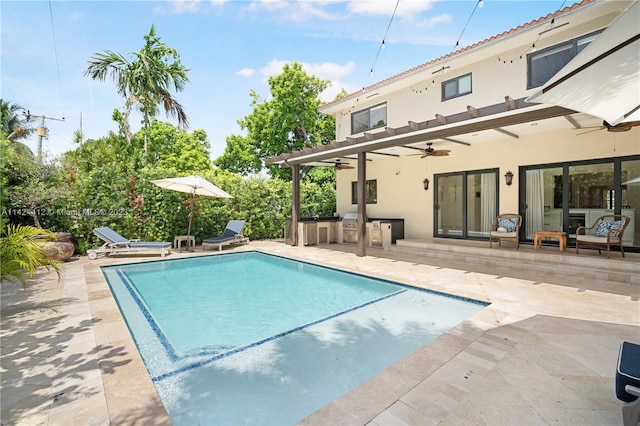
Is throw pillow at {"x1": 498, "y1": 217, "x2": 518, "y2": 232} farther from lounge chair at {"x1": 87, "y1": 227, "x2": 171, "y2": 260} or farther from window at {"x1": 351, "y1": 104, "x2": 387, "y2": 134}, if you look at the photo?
lounge chair at {"x1": 87, "y1": 227, "x2": 171, "y2": 260}

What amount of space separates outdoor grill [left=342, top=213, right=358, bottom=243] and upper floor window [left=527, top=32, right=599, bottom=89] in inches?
282

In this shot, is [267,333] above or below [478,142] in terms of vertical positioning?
below

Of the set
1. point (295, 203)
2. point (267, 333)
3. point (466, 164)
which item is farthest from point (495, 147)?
point (267, 333)

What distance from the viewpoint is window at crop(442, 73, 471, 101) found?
1024cm

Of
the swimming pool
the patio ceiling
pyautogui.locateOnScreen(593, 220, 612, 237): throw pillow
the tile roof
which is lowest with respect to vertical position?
the swimming pool

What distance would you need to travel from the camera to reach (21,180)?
30.0 ft

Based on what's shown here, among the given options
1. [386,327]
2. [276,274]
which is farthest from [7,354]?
[276,274]

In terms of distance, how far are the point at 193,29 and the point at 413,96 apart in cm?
834

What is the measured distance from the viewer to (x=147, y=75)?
1291 centimetres

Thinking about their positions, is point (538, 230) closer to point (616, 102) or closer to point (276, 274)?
point (616, 102)

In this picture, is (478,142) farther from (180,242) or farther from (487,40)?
(180,242)

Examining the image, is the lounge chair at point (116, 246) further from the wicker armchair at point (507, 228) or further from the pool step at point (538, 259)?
the wicker armchair at point (507, 228)

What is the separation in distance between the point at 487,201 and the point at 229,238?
9194 mm

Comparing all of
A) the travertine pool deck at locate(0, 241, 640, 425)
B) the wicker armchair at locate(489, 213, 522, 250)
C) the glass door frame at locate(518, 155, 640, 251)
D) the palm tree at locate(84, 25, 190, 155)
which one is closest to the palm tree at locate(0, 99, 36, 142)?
the palm tree at locate(84, 25, 190, 155)
